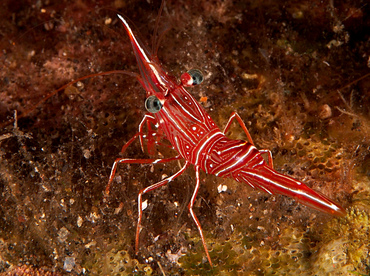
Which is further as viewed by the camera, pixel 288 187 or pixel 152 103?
pixel 152 103

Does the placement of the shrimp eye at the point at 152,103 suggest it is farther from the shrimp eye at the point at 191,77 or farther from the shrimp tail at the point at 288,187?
the shrimp tail at the point at 288,187

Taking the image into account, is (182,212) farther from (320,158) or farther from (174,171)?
(320,158)

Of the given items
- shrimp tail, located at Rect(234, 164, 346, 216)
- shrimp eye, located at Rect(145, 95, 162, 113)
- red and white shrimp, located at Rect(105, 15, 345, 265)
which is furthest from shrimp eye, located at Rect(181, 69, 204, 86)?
shrimp tail, located at Rect(234, 164, 346, 216)

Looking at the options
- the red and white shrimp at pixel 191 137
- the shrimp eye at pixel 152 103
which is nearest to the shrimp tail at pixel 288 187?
the red and white shrimp at pixel 191 137

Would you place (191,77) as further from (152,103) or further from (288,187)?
(288,187)

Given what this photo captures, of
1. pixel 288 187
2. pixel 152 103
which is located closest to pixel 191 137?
pixel 152 103

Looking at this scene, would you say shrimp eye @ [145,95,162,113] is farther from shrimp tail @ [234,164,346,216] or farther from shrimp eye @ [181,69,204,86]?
shrimp tail @ [234,164,346,216]

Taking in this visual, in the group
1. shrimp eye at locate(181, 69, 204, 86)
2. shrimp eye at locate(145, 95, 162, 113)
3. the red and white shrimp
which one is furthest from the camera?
shrimp eye at locate(181, 69, 204, 86)

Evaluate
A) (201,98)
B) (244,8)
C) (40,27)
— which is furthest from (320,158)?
(40,27)

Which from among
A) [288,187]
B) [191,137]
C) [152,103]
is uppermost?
[152,103]

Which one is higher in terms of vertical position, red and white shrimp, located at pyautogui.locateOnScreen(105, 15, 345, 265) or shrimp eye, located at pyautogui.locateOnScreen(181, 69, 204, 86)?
shrimp eye, located at pyautogui.locateOnScreen(181, 69, 204, 86)

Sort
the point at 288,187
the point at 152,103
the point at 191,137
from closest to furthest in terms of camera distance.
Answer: the point at 288,187
the point at 152,103
the point at 191,137

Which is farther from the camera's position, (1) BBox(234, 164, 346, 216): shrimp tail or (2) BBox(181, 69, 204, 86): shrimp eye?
(2) BBox(181, 69, 204, 86): shrimp eye
